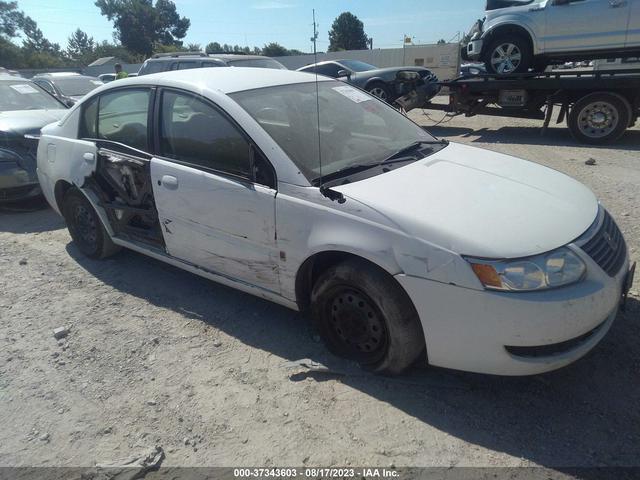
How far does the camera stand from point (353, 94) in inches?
147

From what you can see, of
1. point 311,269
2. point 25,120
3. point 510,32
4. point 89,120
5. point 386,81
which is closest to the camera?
point 311,269

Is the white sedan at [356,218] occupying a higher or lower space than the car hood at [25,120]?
lower

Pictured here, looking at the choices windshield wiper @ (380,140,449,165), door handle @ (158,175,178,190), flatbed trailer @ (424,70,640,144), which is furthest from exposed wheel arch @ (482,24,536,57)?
door handle @ (158,175,178,190)

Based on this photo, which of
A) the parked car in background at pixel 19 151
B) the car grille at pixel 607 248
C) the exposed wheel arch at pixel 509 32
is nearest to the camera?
the car grille at pixel 607 248

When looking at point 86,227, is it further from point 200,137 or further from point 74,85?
point 74,85

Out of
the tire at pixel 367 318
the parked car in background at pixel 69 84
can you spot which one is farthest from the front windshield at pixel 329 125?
the parked car in background at pixel 69 84

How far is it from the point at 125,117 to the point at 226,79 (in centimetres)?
100

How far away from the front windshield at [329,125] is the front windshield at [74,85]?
435 inches

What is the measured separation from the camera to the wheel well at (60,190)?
441cm

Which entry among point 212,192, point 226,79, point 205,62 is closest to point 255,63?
point 205,62

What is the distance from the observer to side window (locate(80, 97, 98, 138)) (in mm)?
4094

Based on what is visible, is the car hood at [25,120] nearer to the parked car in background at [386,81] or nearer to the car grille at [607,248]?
the parked car in background at [386,81]

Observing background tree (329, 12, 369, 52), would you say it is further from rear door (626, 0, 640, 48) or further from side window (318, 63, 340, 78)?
rear door (626, 0, 640, 48)

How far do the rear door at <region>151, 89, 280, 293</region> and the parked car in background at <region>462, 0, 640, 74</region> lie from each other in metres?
8.16
